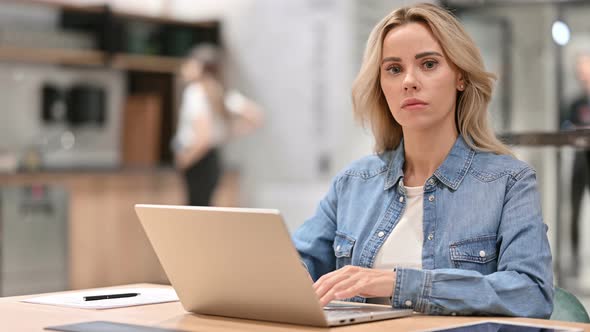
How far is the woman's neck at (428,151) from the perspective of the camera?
216 cm

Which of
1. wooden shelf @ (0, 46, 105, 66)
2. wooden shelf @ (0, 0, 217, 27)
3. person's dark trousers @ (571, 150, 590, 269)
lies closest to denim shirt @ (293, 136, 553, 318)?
person's dark trousers @ (571, 150, 590, 269)

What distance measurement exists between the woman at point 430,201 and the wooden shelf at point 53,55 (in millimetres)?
5066

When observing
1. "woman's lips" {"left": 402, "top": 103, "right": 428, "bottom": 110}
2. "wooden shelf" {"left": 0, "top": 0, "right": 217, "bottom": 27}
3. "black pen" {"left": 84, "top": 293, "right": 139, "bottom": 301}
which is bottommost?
"black pen" {"left": 84, "top": 293, "right": 139, "bottom": 301}

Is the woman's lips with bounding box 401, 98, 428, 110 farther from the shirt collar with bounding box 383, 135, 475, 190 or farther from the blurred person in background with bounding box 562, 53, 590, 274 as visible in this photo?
the blurred person in background with bounding box 562, 53, 590, 274

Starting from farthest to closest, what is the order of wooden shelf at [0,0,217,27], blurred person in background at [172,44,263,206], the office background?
1. wooden shelf at [0,0,217,27]
2. blurred person in background at [172,44,263,206]
3. the office background

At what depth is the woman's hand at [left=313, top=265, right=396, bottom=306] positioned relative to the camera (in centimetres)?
177

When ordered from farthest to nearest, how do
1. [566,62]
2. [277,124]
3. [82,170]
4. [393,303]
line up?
[277,124]
[82,170]
[566,62]
[393,303]

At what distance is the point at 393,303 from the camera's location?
1818 mm

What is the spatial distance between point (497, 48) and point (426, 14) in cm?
298

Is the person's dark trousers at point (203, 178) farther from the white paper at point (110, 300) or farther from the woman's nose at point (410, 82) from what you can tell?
the woman's nose at point (410, 82)

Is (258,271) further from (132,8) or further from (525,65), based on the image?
A: (132,8)

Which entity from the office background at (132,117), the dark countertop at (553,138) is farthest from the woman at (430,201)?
the office background at (132,117)

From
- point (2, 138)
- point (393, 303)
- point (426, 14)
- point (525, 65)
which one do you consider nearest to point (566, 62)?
point (525, 65)

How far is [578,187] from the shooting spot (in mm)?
4527
